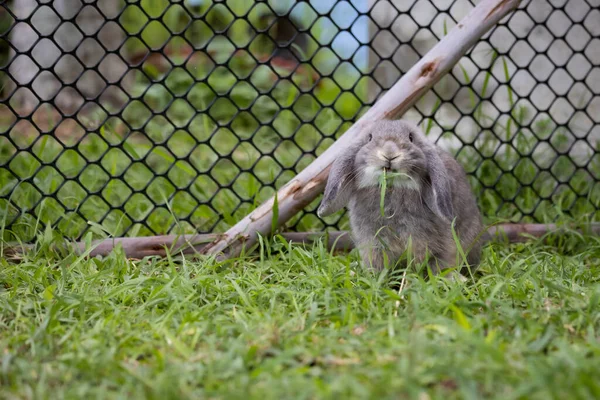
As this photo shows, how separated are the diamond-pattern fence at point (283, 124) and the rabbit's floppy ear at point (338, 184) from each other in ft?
2.59

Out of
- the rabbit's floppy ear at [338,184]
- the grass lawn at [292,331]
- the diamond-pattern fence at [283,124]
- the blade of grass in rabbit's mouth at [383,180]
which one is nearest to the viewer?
the grass lawn at [292,331]

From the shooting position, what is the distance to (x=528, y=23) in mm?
4539

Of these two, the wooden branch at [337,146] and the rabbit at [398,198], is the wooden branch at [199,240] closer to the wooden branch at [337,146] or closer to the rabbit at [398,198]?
the wooden branch at [337,146]

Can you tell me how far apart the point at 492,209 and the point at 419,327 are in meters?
1.92

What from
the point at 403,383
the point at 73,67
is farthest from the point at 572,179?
the point at 73,67

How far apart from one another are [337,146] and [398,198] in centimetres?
56

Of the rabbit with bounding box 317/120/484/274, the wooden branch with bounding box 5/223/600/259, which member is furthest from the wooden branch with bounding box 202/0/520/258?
the rabbit with bounding box 317/120/484/274

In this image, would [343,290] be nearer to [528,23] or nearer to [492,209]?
[492,209]

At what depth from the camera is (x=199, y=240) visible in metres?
3.45

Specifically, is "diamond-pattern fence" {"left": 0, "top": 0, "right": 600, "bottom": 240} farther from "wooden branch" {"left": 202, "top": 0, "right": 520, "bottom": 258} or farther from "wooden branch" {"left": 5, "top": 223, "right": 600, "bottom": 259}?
"wooden branch" {"left": 202, "top": 0, "right": 520, "bottom": 258}

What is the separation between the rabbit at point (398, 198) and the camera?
281 cm

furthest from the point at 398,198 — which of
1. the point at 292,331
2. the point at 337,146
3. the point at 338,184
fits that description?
the point at 292,331

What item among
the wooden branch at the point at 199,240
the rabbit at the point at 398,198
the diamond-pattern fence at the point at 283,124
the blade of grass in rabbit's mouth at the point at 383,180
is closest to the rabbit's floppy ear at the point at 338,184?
the rabbit at the point at 398,198

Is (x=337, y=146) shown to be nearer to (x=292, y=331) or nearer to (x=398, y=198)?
(x=398, y=198)
